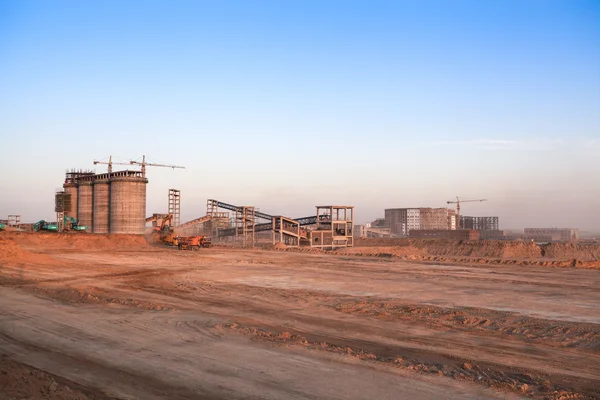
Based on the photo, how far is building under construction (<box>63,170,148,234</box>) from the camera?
212 feet

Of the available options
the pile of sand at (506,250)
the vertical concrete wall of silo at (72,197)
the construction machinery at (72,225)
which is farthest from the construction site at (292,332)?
the vertical concrete wall of silo at (72,197)

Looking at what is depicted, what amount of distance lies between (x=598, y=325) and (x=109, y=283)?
21591 millimetres

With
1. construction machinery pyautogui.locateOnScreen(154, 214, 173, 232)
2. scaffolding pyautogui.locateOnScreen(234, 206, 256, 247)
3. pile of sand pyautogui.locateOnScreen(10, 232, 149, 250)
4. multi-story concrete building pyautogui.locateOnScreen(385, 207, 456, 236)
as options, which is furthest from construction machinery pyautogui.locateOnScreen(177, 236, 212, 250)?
multi-story concrete building pyautogui.locateOnScreen(385, 207, 456, 236)

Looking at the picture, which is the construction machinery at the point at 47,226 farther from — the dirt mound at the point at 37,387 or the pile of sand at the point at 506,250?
the dirt mound at the point at 37,387

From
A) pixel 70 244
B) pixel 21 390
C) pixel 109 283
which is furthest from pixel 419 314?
pixel 70 244

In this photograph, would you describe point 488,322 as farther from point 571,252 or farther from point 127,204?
point 127,204

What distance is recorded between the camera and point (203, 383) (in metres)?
9.46

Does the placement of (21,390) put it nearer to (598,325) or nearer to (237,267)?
(598,325)

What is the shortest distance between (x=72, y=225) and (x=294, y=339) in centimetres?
6456

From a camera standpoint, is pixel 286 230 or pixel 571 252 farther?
pixel 286 230

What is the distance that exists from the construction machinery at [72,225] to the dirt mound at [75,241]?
9479mm

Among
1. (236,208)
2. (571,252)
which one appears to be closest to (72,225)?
(236,208)

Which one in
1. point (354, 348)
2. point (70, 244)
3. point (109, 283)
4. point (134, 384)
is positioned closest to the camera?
point (134, 384)

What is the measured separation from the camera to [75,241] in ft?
182
